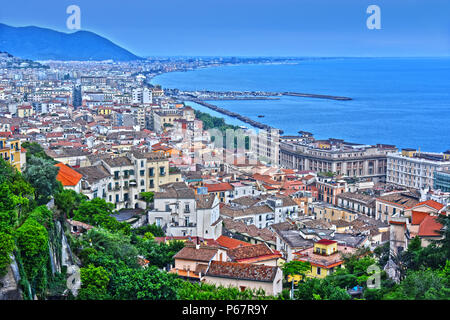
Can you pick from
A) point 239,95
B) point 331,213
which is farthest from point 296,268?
point 239,95

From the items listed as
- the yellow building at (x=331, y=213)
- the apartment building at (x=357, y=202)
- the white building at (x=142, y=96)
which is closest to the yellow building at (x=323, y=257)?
the yellow building at (x=331, y=213)

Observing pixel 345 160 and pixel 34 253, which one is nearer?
pixel 34 253

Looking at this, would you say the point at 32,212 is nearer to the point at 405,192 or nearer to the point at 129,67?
the point at 405,192

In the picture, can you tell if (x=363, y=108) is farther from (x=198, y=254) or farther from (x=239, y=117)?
(x=198, y=254)

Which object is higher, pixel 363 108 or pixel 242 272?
pixel 363 108

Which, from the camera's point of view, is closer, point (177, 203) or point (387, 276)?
point (387, 276)

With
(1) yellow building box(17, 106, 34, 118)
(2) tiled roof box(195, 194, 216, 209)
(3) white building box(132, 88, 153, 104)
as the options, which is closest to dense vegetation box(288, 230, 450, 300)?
(2) tiled roof box(195, 194, 216, 209)
